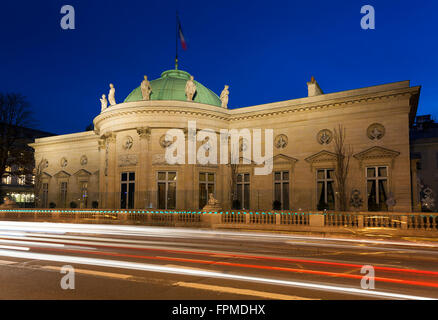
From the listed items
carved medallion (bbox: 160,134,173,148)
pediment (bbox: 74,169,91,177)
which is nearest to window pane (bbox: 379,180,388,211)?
carved medallion (bbox: 160,134,173,148)

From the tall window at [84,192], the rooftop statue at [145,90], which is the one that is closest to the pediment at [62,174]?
the tall window at [84,192]

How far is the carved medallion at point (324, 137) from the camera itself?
28.0 metres

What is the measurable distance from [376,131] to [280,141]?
301 inches

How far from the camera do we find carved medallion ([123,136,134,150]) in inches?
1229

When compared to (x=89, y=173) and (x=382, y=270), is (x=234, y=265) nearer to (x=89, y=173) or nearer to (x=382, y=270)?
(x=382, y=270)

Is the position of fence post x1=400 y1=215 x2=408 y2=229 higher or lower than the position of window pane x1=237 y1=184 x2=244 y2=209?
lower

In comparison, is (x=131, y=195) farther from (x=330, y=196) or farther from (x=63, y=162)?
(x=63, y=162)

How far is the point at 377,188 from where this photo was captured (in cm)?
2572

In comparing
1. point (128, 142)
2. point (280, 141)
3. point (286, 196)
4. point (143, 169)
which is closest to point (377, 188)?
point (286, 196)

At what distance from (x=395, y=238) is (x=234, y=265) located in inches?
423

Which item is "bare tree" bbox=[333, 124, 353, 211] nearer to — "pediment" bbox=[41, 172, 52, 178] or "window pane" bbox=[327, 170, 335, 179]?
"window pane" bbox=[327, 170, 335, 179]

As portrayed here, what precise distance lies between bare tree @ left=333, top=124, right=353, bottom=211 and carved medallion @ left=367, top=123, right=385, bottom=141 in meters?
1.76

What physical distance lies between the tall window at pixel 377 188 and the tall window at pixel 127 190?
63.2 ft

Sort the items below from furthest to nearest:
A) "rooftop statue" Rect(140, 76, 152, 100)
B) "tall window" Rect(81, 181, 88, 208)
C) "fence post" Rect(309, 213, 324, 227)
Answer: "tall window" Rect(81, 181, 88, 208) < "rooftop statue" Rect(140, 76, 152, 100) < "fence post" Rect(309, 213, 324, 227)
